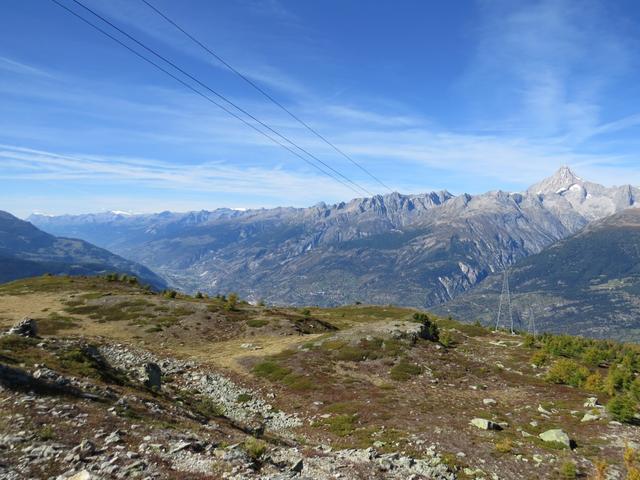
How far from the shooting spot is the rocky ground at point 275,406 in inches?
688

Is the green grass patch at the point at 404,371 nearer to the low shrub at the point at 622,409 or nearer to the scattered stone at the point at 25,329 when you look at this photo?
the low shrub at the point at 622,409

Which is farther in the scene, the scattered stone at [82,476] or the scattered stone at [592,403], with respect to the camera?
the scattered stone at [592,403]

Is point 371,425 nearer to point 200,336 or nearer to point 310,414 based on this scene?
point 310,414

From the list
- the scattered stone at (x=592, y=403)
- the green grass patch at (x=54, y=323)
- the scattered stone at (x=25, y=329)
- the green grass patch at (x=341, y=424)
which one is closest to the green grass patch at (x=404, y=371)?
the green grass patch at (x=341, y=424)

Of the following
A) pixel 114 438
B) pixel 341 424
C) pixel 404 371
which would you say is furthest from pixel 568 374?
pixel 114 438

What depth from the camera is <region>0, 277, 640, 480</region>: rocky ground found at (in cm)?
1747

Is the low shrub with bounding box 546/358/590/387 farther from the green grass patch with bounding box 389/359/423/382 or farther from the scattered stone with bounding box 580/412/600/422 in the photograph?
the green grass patch with bounding box 389/359/423/382

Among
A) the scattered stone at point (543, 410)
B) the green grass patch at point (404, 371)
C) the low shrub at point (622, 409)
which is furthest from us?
the green grass patch at point (404, 371)

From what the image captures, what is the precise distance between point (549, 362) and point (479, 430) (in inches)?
1369

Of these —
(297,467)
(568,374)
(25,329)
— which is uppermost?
(25,329)

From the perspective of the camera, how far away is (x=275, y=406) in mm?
37562

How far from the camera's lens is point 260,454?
1991cm

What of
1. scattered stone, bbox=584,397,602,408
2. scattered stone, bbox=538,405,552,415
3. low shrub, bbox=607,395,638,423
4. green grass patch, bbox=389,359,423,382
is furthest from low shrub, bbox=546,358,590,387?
green grass patch, bbox=389,359,423,382

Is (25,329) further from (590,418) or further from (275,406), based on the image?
(590,418)
